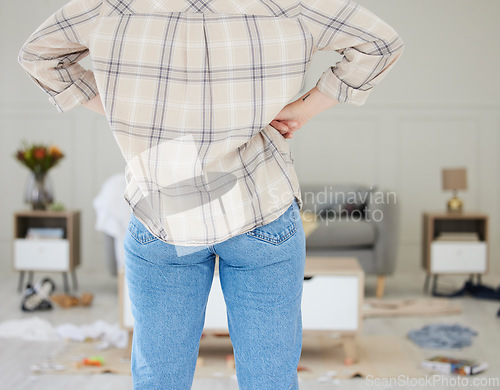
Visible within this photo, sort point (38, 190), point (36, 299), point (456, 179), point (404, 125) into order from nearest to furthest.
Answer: point (36, 299)
point (38, 190)
point (456, 179)
point (404, 125)

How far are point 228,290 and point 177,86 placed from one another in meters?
0.31

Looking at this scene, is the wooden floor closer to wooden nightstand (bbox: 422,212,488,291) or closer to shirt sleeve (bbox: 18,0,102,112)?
wooden nightstand (bbox: 422,212,488,291)

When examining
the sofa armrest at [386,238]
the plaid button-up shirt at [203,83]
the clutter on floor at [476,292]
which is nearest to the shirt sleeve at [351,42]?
the plaid button-up shirt at [203,83]

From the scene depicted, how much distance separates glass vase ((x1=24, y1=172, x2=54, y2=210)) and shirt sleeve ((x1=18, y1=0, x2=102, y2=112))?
3.46 m

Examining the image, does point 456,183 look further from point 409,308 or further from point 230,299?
point 230,299

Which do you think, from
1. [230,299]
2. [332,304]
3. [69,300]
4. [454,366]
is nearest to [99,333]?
[69,300]

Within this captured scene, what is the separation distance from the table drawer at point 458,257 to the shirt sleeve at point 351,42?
3452mm

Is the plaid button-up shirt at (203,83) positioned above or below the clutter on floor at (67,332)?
above

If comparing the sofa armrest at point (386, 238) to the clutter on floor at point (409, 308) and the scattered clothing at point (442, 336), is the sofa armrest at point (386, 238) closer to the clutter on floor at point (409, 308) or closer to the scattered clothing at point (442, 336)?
the clutter on floor at point (409, 308)

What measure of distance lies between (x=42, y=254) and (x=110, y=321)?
1070mm

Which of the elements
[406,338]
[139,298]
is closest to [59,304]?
[406,338]

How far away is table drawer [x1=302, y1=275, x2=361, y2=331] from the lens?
265 centimetres

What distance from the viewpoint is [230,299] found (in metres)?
0.90

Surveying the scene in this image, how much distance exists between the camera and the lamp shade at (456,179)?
4363mm
